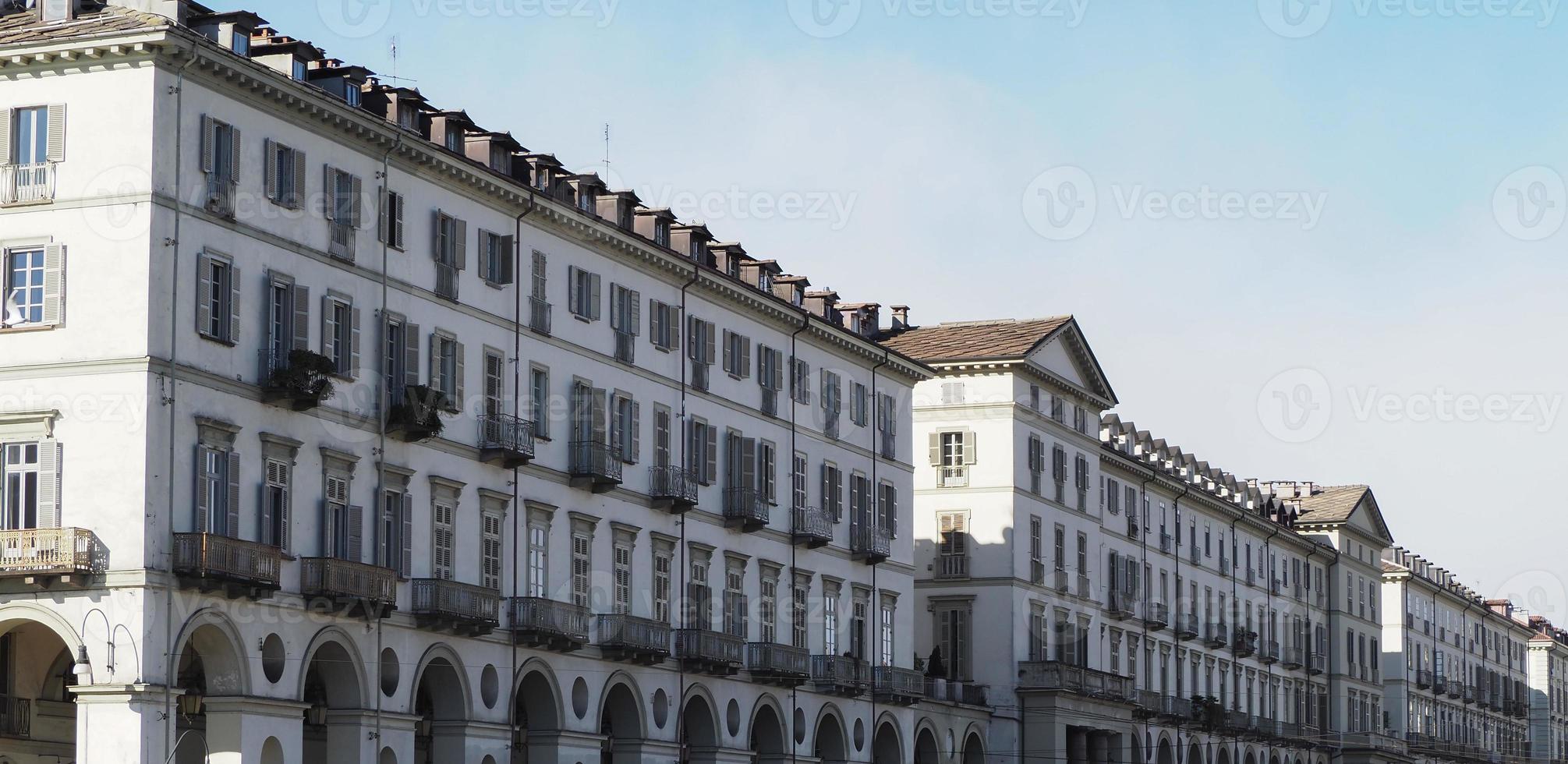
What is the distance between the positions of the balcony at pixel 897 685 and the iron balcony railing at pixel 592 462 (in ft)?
65.0

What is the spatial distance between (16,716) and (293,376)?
962 cm

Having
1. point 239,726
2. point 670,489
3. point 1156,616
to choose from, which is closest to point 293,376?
point 239,726

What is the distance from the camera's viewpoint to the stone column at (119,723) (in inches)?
1836

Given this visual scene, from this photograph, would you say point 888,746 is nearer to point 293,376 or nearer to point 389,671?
point 389,671

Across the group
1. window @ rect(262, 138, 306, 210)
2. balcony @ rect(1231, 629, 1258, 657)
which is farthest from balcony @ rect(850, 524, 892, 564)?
balcony @ rect(1231, 629, 1258, 657)

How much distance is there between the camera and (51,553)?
47281mm

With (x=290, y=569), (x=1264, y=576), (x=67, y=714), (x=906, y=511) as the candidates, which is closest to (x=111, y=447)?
(x=290, y=569)

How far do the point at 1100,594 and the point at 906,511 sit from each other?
18.5 meters

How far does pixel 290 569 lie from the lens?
51.6 m

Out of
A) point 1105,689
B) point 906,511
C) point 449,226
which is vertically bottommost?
point 1105,689

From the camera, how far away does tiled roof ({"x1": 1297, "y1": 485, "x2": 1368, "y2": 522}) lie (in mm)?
139875

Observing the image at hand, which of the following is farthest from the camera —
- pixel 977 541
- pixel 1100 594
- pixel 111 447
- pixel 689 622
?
pixel 1100 594

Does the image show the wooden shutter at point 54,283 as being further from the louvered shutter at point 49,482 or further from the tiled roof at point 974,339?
the tiled roof at point 974,339

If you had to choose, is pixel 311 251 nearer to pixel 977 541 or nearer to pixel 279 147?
pixel 279 147
